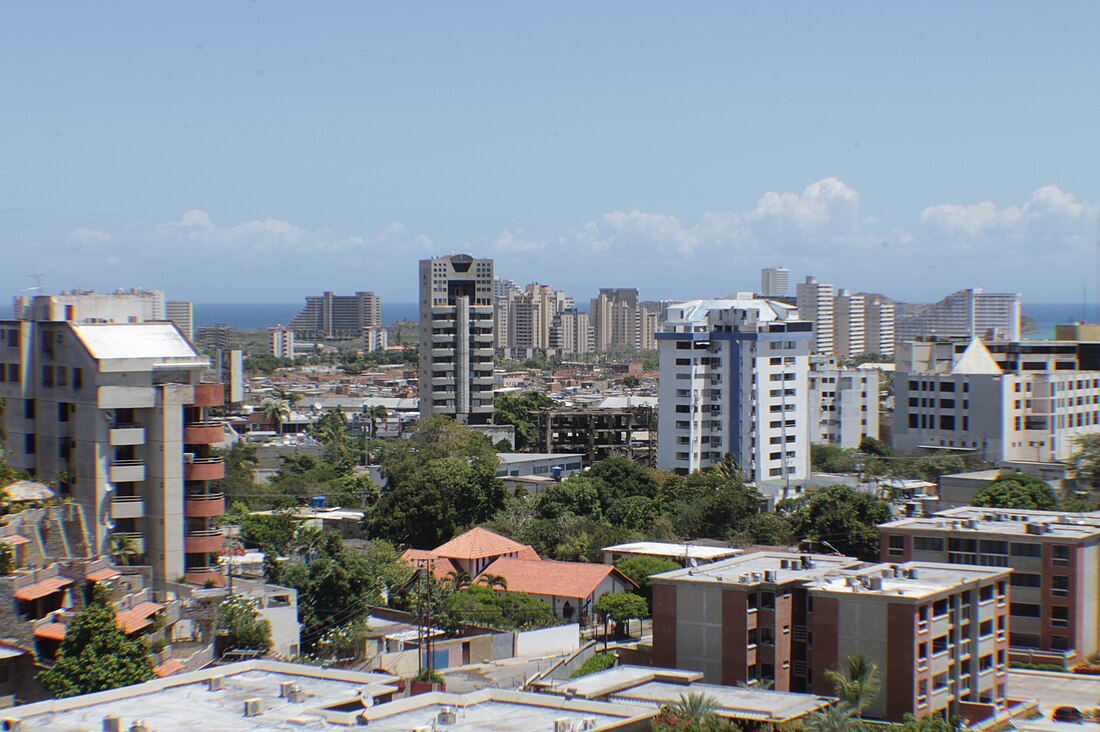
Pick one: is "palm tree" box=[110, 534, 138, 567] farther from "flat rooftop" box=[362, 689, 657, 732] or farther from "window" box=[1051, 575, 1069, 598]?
"window" box=[1051, 575, 1069, 598]

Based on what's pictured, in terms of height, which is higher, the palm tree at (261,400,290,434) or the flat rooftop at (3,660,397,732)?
the flat rooftop at (3,660,397,732)

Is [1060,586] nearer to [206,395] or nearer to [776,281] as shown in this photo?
[206,395]

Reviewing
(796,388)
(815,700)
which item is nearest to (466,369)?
(796,388)

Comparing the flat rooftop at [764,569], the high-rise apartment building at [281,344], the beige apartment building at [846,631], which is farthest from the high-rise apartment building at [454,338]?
the high-rise apartment building at [281,344]

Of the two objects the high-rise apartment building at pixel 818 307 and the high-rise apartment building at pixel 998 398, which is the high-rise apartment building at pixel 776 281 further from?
the high-rise apartment building at pixel 998 398

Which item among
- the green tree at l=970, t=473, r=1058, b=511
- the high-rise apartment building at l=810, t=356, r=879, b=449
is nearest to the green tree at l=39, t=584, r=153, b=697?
the green tree at l=970, t=473, r=1058, b=511

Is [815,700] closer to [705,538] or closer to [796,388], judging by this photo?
[705,538]

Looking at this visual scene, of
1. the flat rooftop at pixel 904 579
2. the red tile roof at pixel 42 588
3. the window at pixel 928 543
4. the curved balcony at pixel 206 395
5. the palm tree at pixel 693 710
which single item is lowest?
the palm tree at pixel 693 710
